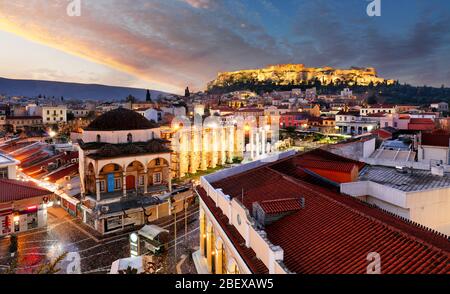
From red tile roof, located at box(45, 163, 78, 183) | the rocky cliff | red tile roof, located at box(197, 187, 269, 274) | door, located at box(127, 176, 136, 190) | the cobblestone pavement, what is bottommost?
the cobblestone pavement

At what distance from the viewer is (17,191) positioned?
22406 millimetres

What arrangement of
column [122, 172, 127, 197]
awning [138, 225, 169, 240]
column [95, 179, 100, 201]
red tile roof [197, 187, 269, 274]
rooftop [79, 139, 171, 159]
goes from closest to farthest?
red tile roof [197, 187, 269, 274] < awning [138, 225, 169, 240] < column [95, 179, 100, 201] < rooftop [79, 139, 171, 159] < column [122, 172, 127, 197]

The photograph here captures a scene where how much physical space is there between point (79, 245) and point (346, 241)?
17953 mm

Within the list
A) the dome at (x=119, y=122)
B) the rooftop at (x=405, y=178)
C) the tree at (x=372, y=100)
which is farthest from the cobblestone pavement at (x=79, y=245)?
the tree at (x=372, y=100)

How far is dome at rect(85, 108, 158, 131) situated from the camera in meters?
28.8

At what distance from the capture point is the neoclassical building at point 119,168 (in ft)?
80.2

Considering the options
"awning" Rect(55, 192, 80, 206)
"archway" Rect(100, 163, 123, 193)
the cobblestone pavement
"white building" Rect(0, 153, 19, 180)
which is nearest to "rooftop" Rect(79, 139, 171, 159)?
"archway" Rect(100, 163, 123, 193)

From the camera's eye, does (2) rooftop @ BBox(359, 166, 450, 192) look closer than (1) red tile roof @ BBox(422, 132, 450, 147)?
Yes

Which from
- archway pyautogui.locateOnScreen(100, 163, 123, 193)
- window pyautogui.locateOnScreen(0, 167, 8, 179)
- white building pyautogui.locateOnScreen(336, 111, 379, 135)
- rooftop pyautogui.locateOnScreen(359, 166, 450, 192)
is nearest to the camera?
rooftop pyautogui.locateOnScreen(359, 166, 450, 192)

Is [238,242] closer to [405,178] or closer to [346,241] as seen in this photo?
[346,241]

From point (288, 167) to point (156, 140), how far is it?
52.4 feet

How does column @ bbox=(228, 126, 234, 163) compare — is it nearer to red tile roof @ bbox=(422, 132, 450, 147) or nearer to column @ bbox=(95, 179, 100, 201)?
column @ bbox=(95, 179, 100, 201)

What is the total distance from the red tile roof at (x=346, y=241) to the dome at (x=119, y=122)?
19959 millimetres

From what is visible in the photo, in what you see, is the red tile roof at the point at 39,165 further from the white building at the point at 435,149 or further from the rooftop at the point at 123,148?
the white building at the point at 435,149
